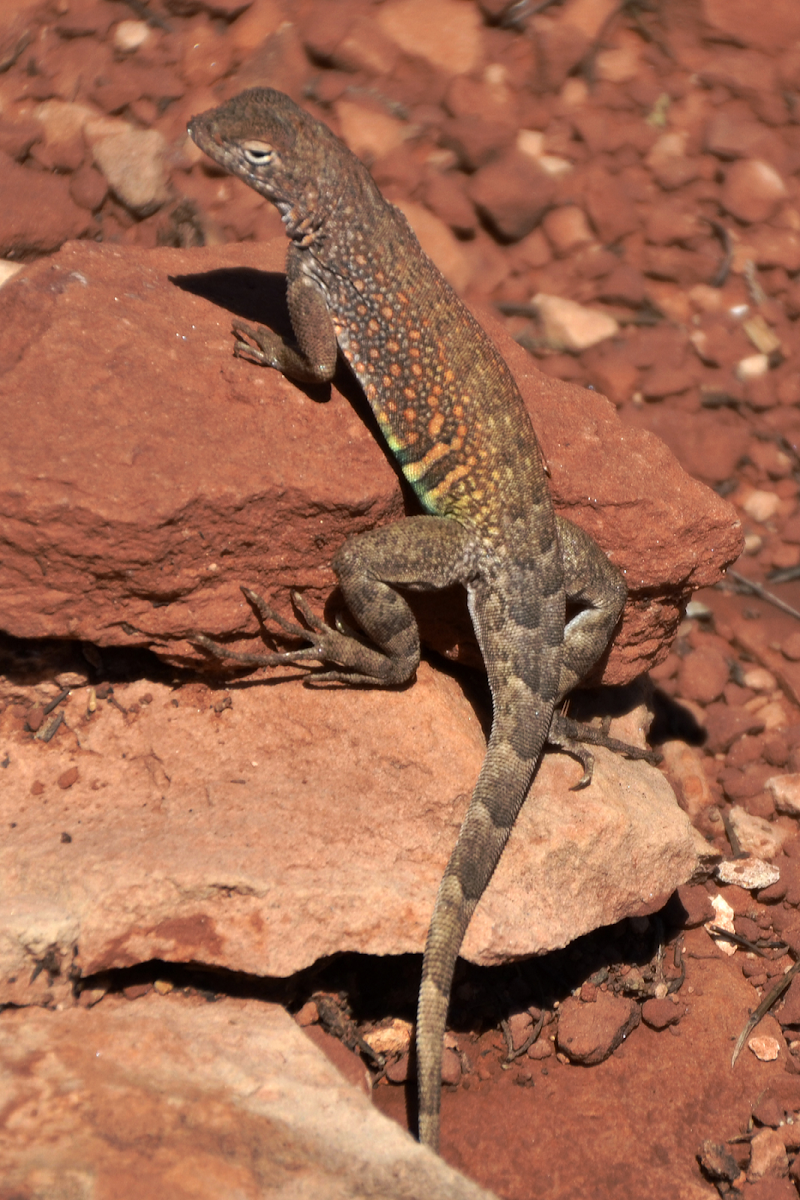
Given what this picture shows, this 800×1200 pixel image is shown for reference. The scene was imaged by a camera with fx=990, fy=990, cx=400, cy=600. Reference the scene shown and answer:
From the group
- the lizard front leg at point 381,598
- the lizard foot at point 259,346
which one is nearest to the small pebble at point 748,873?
the lizard front leg at point 381,598

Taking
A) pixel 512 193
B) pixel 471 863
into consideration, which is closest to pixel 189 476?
pixel 471 863

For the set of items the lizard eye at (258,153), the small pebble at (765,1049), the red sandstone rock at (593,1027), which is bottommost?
the small pebble at (765,1049)

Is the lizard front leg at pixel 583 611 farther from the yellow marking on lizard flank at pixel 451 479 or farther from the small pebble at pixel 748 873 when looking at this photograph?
the small pebble at pixel 748 873

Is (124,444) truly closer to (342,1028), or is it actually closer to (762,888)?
(342,1028)

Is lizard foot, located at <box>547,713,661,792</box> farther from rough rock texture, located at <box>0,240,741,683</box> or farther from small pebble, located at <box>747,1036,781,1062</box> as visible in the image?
small pebble, located at <box>747,1036,781,1062</box>

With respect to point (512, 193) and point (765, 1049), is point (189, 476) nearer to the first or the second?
point (765, 1049)

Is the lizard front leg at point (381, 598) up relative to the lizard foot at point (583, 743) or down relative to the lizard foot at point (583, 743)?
up

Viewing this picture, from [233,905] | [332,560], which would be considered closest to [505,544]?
[332,560]

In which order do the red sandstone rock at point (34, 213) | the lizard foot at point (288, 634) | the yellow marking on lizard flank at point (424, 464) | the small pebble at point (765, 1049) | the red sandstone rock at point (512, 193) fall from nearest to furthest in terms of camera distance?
1. the lizard foot at point (288, 634)
2. the yellow marking on lizard flank at point (424, 464)
3. the small pebble at point (765, 1049)
4. the red sandstone rock at point (34, 213)
5. the red sandstone rock at point (512, 193)
